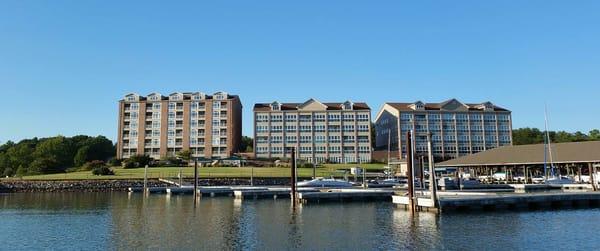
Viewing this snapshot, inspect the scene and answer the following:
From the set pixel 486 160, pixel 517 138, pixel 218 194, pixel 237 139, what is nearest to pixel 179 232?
pixel 218 194

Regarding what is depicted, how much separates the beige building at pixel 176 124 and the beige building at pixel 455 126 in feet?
151

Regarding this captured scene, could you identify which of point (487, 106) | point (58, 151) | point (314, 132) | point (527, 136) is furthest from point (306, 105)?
point (58, 151)

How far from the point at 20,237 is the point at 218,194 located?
37.0m

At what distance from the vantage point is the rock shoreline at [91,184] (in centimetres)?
8275

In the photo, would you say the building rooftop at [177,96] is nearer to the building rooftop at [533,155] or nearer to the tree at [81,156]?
the tree at [81,156]

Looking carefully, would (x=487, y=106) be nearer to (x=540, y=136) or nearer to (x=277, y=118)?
(x=540, y=136)

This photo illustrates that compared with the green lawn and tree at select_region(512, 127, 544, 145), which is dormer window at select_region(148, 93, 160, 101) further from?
tree at select_region(512, 127, 544, 145)

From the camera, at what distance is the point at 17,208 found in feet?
164

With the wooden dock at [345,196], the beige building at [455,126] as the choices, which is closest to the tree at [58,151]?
the beige building at [455,126]

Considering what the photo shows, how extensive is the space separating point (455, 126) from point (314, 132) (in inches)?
1529

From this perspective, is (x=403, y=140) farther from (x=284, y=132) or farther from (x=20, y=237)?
(x=20, y=237)

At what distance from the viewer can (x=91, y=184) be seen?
277ft

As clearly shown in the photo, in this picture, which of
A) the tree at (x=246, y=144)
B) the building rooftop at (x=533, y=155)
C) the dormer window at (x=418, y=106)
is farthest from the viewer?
the tree at (x=246, y=144)

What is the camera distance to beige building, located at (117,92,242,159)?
133875mm
